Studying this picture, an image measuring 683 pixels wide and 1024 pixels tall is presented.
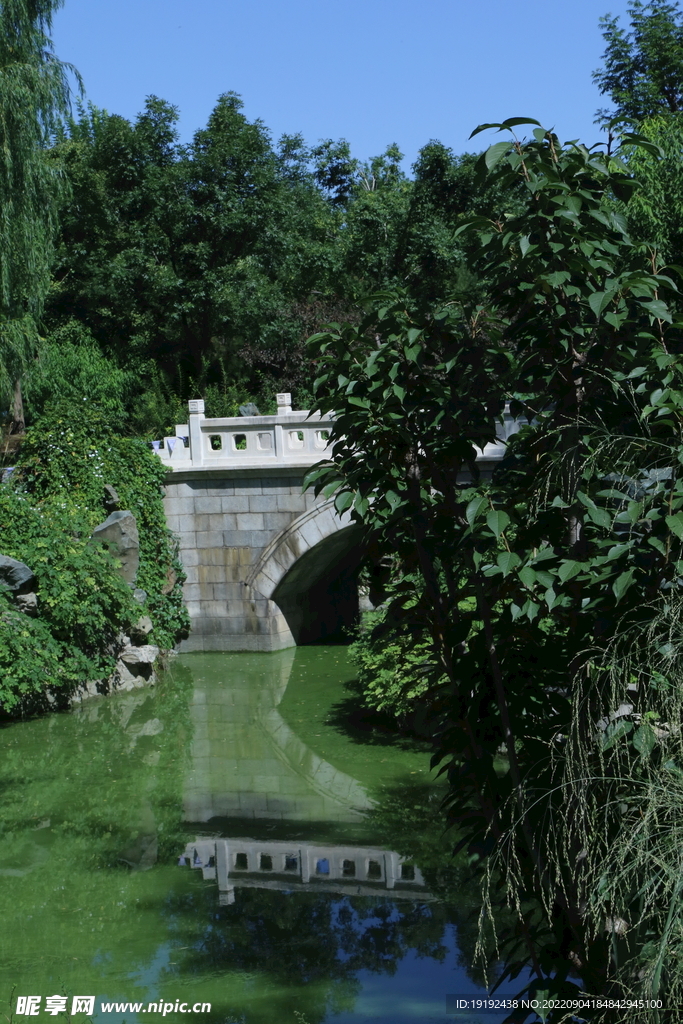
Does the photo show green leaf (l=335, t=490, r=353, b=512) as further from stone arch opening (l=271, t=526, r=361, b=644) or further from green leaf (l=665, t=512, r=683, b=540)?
stone arch opening (l=271, t=526, r=361, b=644)

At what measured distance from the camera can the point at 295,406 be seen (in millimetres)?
20938

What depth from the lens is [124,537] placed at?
12844mm

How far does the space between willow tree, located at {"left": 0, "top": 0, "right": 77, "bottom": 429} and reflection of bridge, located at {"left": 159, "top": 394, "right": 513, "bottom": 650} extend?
2751mm

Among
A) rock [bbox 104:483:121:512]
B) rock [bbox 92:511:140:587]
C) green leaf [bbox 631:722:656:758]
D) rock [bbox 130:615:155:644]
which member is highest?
rock [bbox 104:483:121:512]

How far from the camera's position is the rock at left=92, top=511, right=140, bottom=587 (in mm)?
12688

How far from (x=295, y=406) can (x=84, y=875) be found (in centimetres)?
1479

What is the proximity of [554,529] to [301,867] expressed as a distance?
4569 mm

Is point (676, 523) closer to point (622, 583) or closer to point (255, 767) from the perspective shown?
point (622, 583)

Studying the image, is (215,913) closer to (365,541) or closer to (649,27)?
(365,541)

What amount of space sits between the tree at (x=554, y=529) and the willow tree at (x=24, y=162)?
916 centimetres

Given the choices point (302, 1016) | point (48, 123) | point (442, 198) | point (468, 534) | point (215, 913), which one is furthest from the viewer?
point (442, 198)

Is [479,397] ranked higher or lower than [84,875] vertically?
higher

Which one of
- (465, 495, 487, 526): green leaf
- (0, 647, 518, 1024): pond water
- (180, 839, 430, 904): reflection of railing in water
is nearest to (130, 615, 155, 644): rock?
(0, 647, 518, 1024): pond water

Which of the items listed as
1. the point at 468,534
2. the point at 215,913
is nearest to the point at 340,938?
the point at 215,913
